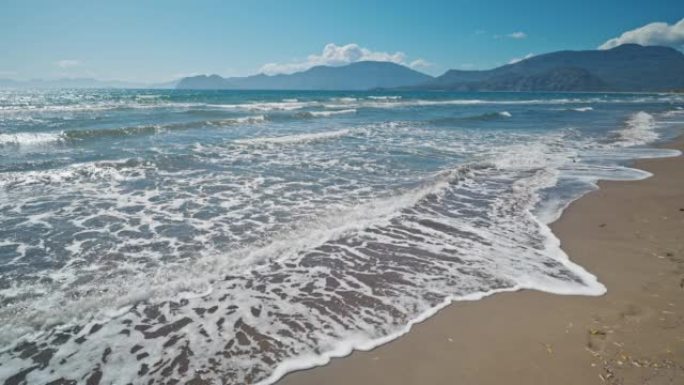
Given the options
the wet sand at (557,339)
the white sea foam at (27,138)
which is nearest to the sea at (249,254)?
the wet sand at (557,339)

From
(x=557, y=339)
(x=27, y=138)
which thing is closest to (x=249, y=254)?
(x=557, y=339)

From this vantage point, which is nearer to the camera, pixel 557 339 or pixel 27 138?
pixel 557 339

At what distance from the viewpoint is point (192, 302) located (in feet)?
16.0

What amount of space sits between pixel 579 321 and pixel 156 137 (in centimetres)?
1960

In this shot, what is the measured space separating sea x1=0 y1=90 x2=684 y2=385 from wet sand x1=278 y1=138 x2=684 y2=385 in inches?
9.4

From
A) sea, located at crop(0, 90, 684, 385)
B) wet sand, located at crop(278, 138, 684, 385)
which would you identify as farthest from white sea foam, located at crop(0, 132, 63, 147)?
wet sand, located at crop(278, 138, 684, 385)

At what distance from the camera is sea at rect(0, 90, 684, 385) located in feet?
13.2

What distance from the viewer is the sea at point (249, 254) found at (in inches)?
158

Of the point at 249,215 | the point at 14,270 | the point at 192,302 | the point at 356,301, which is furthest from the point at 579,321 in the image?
the point at 14,270

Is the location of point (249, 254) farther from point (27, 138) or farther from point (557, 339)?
point (27, 138)

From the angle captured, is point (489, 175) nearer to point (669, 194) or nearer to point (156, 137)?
point (669, 194)

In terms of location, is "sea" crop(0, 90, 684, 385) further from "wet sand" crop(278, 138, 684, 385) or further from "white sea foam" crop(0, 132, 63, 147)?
"white sea foam" crop(0, 132, 63, 147)

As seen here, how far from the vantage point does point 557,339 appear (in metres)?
4.00

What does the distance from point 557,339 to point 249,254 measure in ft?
14.0
